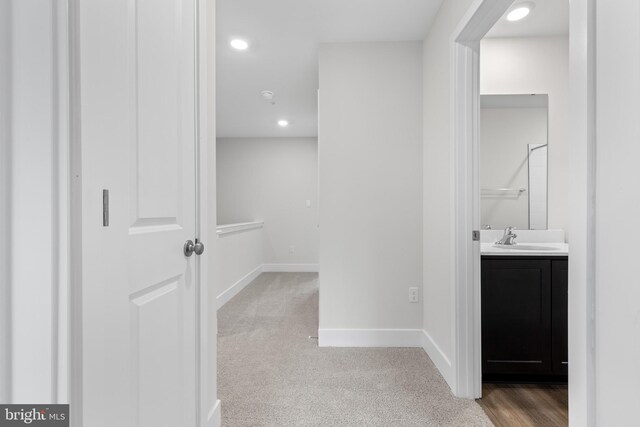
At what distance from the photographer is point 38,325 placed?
22.4 inches

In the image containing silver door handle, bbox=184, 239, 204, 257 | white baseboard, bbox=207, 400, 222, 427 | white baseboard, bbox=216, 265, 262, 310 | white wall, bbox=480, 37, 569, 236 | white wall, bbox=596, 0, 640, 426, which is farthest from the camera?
white baseboard, bbox=216, 265, 262, 310

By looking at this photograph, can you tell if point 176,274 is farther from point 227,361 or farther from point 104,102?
point 227,361

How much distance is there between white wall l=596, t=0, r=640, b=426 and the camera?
66 cm

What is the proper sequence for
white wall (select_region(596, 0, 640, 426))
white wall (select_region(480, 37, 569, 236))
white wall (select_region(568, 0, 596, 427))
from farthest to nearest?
white wall (select_region(480, 37, 569, 236)) → white wall (select_region(568, 0, 596, 427)) → white wall (select_region(596, 0, 640, 426))

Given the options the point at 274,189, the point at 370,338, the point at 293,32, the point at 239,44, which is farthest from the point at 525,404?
the point at 274,189

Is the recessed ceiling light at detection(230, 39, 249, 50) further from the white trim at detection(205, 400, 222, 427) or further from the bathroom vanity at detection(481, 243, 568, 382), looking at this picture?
the white trim at detection(205, 400, 222, 427)

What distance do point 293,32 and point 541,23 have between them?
5.62 feet

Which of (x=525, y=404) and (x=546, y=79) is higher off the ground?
(x=546, y=79)

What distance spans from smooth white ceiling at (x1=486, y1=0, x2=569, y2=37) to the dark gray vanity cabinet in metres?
1.59

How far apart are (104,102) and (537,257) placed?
2.09m

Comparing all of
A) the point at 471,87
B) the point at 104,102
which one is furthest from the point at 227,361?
the point at 471,87

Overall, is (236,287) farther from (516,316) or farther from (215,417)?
(516,316)

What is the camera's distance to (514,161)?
2.37m

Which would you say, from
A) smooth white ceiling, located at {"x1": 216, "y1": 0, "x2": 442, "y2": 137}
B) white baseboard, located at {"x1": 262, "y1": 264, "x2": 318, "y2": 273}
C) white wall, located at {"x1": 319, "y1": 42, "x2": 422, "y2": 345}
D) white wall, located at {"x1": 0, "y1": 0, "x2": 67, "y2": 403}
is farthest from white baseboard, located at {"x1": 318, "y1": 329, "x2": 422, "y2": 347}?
white baseboard, located at {"x1": 262, "y1": 264, "x2": 318, "y2": 273}
